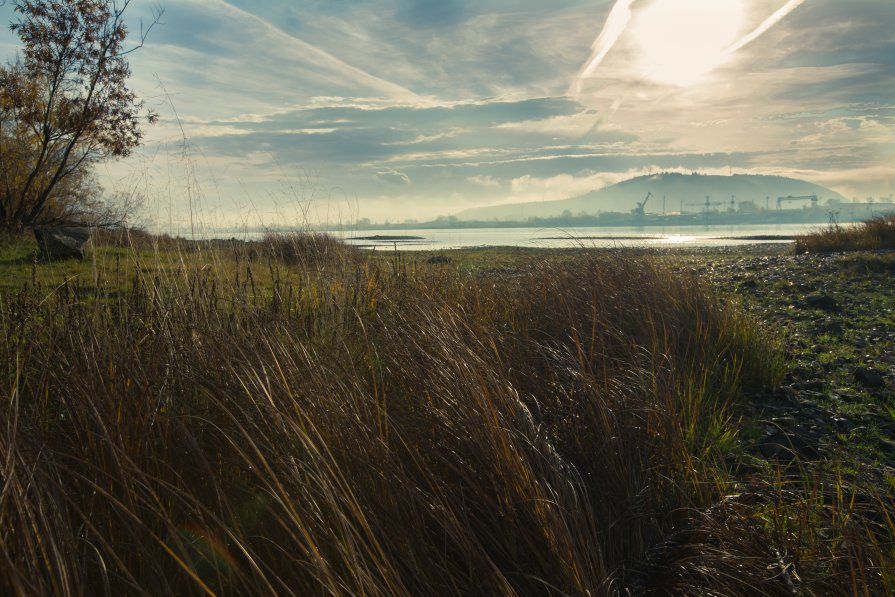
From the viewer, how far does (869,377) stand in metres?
5.87

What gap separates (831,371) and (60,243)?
15.7 m

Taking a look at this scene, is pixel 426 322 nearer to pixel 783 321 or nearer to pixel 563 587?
pixel 563 587

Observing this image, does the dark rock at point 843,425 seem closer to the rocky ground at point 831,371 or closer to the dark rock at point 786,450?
the rocky ground at point 831,371

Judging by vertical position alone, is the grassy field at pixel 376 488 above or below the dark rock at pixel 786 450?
above

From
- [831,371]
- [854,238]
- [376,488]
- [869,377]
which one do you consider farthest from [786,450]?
[854,238]

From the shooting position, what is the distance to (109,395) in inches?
101

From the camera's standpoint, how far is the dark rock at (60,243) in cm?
1380

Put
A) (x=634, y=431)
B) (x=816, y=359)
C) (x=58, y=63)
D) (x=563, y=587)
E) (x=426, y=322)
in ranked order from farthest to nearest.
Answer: (x=58, y=63) → (x=816, y=359) → (x=426, y=322) → (x=634, y=431) → (x=563, y=587)

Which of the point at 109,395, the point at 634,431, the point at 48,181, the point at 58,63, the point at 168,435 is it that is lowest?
the point at 634,431

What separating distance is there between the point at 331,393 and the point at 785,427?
3955 millimetres

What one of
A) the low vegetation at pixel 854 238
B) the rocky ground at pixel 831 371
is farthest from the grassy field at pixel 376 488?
the low vegetation at pixel 854 238

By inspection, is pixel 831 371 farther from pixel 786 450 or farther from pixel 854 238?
pixel 854 238

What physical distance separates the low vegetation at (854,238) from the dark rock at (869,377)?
1369 cm

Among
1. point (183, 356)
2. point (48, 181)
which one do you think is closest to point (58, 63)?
point (48, 181)
